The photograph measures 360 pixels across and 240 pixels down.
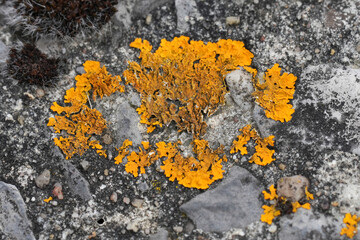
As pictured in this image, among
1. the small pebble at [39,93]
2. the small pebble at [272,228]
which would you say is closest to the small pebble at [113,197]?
the small pebble at [39,93]

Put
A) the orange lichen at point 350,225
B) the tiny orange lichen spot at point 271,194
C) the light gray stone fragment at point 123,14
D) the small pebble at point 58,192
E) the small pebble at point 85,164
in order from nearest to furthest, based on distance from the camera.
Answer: the orange lichen at point 350,225
the tiny orange lichen spot at point 271,194
the small pebble at point 58,192
the small pebble at point 85,164
the light gray stone fragment at point 123,14

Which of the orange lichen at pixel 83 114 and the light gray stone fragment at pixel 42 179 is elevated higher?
the orange lichen at pixel 83 114

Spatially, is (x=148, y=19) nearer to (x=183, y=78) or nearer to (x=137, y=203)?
(x=183, y=78)

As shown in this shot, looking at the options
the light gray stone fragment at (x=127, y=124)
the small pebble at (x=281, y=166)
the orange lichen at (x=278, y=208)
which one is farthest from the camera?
the light gray stone fragment at (x=127, y=124)

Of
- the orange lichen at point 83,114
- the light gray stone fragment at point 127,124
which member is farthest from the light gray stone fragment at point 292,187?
the orange lichen at point 83,114

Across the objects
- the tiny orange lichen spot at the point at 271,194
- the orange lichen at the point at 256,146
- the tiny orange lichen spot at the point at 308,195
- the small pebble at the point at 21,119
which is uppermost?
the small pebble at the point at 21,119

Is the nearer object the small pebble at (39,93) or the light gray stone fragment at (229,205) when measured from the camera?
the light gray stone fragment at (229,205)

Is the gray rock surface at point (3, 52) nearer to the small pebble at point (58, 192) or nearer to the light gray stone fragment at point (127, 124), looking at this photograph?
the light gray stone fragment at point (127, 124)

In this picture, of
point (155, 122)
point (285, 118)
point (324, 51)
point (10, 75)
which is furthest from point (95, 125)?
point (324, 51)
